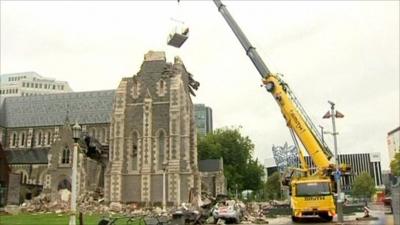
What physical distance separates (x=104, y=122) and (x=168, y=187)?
79.8ft

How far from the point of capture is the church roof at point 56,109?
241ft

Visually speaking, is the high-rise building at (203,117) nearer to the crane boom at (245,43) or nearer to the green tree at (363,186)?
the green tree at (363,186)

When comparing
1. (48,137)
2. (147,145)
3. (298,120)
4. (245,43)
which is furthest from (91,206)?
(298,120)

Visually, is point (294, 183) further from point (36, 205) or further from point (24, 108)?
point (24, 108)

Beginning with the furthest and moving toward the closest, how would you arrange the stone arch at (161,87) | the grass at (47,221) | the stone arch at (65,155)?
the stone arch at (65,155)
the stone arch at (161,87)
the grass at (47,221)

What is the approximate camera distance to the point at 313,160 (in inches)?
1190

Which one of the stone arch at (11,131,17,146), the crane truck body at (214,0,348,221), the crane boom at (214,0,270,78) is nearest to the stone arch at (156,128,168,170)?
the crane boom at (214,0,270,78)

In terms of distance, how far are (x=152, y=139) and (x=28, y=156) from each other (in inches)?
1061

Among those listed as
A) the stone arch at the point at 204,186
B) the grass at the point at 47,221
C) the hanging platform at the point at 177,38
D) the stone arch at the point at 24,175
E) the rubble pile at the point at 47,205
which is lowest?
the grass at the point at 47,221

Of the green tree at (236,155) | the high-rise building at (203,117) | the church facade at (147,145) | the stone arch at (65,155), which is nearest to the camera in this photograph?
the church facade at (147,145)

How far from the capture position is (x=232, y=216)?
33062 millimetres

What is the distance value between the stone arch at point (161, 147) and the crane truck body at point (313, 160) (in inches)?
903

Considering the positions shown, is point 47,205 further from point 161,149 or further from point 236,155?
point 236,155

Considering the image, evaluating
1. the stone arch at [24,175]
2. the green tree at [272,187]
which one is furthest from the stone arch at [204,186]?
the green tree at [272,187]
